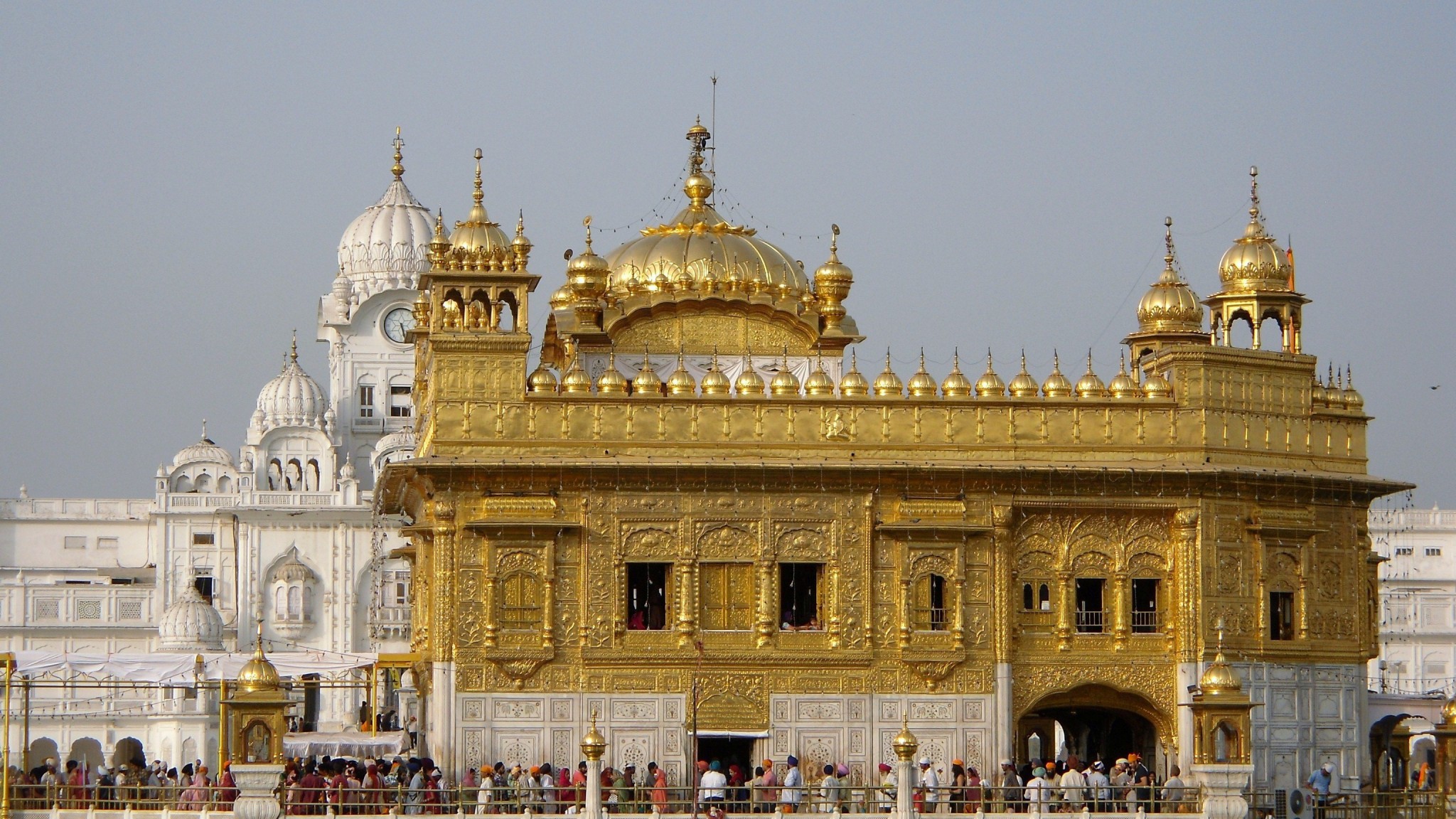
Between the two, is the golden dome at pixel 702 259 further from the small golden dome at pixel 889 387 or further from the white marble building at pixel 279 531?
the white marble building at pixel 279 531

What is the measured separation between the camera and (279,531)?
243ft

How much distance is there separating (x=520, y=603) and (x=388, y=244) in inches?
2071

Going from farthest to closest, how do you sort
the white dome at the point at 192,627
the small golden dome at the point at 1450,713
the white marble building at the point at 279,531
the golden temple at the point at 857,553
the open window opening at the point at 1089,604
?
the white marble building at the point at 279,531, the white dome at the point at 192,627, the small golden dome at the point at 1450,713, the open window opening at the point at 1089,604, the golden temple at the point at 857,553

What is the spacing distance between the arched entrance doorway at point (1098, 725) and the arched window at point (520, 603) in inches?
257

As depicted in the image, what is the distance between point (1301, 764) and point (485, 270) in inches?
491

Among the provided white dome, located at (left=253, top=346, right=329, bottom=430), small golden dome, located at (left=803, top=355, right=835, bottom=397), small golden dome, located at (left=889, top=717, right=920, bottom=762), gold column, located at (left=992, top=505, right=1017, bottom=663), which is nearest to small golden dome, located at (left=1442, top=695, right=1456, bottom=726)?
gold column, located at (left=992, top=505, right=1017, bottom=663)

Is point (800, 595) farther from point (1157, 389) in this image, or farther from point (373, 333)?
point (373, 333)

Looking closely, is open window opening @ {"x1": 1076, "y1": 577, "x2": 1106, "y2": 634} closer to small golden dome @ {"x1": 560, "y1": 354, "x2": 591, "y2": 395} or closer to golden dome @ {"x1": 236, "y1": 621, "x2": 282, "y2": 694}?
small golden dome @ {"x1": 560, "y1": 354, "x2": 591, "y2": 395}

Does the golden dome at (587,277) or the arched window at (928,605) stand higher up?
the golden dome at (587,277)

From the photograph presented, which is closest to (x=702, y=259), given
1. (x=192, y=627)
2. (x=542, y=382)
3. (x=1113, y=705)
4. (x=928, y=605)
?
(x=542, y=382)

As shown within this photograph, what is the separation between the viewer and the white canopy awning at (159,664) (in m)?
36.7

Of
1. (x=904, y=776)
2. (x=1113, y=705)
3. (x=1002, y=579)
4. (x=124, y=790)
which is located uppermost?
(x=1002, y=579)

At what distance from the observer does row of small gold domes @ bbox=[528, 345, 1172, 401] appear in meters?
32.6

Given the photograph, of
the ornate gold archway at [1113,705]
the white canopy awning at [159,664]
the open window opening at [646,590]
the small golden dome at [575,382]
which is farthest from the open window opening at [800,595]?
the white canopy awning at [159,664]
